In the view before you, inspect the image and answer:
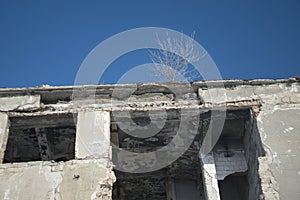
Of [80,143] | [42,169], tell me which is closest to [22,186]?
[42,169]

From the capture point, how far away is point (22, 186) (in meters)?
7.00

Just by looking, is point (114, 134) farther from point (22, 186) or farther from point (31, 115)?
point (22, 186)

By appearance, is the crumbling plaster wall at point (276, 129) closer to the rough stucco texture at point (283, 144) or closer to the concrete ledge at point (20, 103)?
the rough stucco texture at point (283, 144)

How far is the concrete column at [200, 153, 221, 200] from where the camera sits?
745 centimetres

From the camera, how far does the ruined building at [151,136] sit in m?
7.06

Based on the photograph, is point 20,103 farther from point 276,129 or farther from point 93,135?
point 276,129

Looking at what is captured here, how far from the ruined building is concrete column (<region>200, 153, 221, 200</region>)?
2 centimetres

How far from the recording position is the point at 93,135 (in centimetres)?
764

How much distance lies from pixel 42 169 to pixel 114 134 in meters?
1.84

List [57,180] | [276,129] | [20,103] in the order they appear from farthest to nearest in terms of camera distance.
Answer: [20,103] < [276,129] < [57,180]

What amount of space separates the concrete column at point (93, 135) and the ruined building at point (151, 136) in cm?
2

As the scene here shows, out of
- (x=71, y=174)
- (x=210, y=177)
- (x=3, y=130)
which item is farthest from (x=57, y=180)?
(x=210, y=177)

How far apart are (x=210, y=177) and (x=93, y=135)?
2337mm

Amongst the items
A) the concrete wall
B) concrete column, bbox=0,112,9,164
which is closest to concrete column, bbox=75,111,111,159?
the concrete wall
